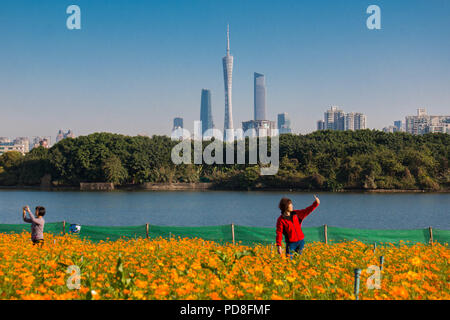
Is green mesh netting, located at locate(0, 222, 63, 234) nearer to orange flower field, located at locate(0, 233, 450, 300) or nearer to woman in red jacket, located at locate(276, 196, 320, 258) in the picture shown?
orange flower field, located at locate(0, 233, 450, 300)

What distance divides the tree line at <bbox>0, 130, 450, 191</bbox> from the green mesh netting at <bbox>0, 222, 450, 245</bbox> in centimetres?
5670

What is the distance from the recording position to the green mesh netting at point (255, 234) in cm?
A: 1416

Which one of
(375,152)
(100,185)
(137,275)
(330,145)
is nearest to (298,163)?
(330,145)

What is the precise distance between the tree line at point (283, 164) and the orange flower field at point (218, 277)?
6284 centimetres

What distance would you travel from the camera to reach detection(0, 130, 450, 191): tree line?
70250 millimetres

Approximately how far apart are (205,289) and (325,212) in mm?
40180

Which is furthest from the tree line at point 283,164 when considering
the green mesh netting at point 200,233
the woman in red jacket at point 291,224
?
the woman in red jacket at point 291,224

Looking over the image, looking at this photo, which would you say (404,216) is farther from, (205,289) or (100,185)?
(100,185)

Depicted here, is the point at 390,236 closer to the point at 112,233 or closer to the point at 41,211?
the point at 112,233

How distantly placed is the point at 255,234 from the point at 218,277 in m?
7.59

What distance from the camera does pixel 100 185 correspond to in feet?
267

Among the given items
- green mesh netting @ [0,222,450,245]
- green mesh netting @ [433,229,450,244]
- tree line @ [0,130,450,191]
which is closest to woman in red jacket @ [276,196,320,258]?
green mesh netting @ [0,222,450,245]

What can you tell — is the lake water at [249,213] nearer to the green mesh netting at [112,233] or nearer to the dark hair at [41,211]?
the green mesh netting at [112,233]
